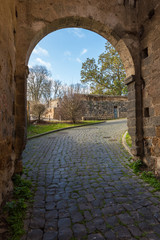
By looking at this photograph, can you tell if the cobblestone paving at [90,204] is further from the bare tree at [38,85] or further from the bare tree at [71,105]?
the bare tree at [38,85]

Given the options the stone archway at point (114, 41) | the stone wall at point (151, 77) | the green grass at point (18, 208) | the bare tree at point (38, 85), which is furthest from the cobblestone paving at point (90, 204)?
the bare tree at point (38, 85)

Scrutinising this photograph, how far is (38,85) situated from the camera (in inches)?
1132

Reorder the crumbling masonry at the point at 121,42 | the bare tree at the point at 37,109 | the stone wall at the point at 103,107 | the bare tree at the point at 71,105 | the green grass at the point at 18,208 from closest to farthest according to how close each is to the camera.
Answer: the green grass at the point at 18,208
the crumbling masonry at the point at 121,42
the bare tree at the point at 37,109
the bare tree at the point at 71,105
the stone wall at the point at 103,107

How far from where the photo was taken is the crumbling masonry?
3.51 meters

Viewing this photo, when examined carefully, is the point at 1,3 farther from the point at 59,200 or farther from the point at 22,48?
the point at 59,200

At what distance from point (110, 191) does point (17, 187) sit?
183 cm

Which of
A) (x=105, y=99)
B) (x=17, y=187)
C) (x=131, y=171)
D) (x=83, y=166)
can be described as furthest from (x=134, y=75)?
(x=105, y=99)

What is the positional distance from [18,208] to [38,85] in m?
28.5

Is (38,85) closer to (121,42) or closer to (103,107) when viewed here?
(103,107)

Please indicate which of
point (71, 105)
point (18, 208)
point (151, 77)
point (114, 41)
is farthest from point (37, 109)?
point (18, 208)

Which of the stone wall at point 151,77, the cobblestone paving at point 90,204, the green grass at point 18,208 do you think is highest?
the stone wall at point 151,77

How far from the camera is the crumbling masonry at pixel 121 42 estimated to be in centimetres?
351

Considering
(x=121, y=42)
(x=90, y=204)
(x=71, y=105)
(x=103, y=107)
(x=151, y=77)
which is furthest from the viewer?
(x=103, y=107)

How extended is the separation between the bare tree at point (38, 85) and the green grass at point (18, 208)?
2560 cm
